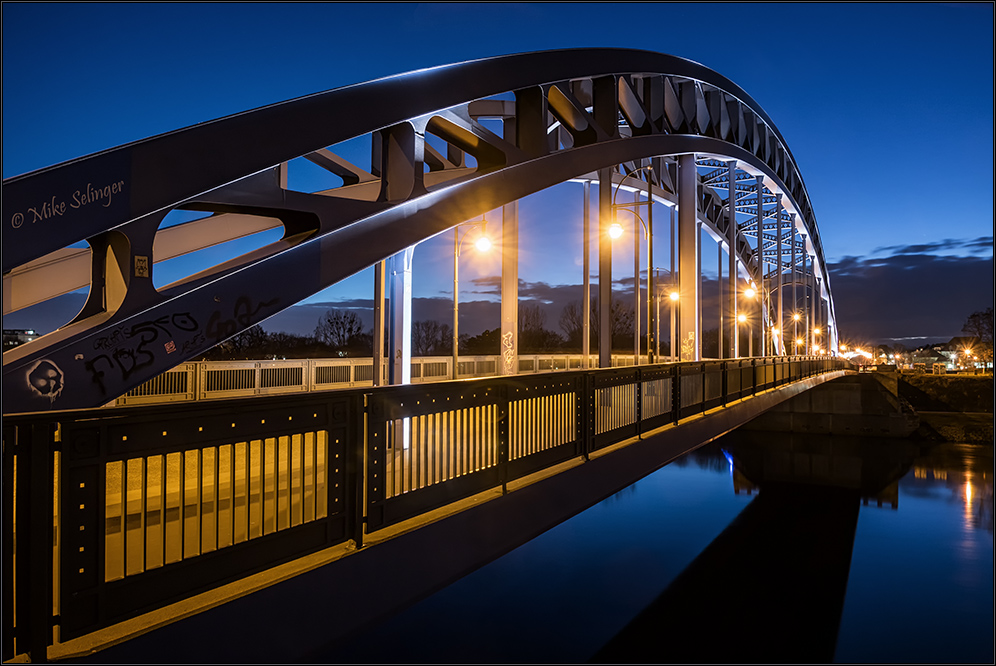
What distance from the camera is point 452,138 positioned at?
404 inches

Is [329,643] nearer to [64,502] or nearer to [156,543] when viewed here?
[156,543]

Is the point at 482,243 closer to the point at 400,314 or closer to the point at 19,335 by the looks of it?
the point at 400,314

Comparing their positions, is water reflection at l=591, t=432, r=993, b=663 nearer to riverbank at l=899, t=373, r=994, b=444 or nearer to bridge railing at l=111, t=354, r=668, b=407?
bridge railing at l=111, t=354, r=668, b=407

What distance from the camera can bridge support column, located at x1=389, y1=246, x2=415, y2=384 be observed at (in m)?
10.7

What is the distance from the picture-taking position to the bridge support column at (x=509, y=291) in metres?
16.5

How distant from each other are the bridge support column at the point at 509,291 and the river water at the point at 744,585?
7.54 meters

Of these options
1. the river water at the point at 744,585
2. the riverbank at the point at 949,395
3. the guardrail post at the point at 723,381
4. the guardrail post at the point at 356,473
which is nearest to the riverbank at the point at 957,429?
the riverbank at the point at 949,395

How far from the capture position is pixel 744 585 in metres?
22.7

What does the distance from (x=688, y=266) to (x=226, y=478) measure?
17.1 m

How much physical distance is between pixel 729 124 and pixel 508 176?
17.9 metres

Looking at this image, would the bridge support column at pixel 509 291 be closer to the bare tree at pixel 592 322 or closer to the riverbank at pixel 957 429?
the riverbank at pixel 957 429

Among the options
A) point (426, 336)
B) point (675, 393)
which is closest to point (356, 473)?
point (675, 393)

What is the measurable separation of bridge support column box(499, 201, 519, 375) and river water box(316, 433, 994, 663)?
297 inches

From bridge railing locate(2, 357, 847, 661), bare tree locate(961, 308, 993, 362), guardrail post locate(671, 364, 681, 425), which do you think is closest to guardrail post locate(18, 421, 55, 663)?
bridge railing locate(2, 357, 847, 661)
